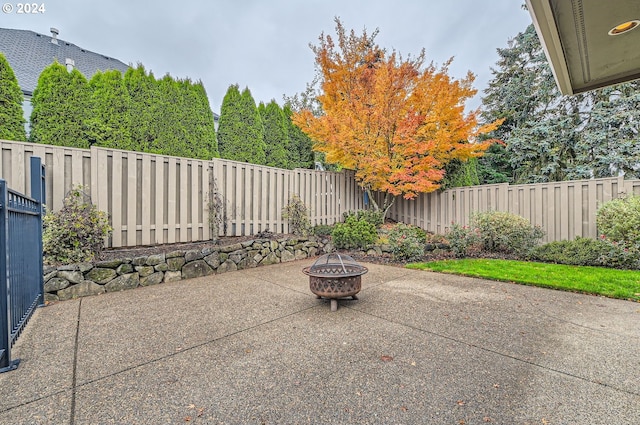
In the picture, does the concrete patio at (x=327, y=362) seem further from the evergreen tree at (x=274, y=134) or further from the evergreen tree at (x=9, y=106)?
the evergreen tree at (x=274, y=134)

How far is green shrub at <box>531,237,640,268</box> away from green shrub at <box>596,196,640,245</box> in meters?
0.17

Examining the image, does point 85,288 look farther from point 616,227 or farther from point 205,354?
point 616,227

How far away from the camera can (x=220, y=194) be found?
20.4ft

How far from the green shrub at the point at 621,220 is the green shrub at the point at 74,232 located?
922 cm

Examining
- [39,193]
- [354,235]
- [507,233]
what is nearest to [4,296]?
[39,193]

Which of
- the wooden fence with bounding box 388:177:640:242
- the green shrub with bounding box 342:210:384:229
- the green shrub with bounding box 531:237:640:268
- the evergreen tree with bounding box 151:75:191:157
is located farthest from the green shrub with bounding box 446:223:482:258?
the evergreen tree with bounding box 151:75:191:157

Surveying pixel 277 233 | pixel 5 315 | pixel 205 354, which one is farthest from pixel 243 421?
pixel 277 233

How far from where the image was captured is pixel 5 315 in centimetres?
216

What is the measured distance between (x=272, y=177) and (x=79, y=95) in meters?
4.41

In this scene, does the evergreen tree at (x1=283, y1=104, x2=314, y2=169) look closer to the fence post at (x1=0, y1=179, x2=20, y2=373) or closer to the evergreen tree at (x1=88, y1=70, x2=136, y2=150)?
the evergreen tree at (x1=88, y1=70, x2=136, y2=150)

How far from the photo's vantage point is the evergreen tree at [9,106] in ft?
17.8

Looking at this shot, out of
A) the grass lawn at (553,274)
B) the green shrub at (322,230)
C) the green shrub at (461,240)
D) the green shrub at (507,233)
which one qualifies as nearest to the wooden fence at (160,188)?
the green shrub at (322,230)

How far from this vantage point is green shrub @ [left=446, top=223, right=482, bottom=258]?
6898 mm

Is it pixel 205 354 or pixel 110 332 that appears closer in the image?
pixel 205 354
